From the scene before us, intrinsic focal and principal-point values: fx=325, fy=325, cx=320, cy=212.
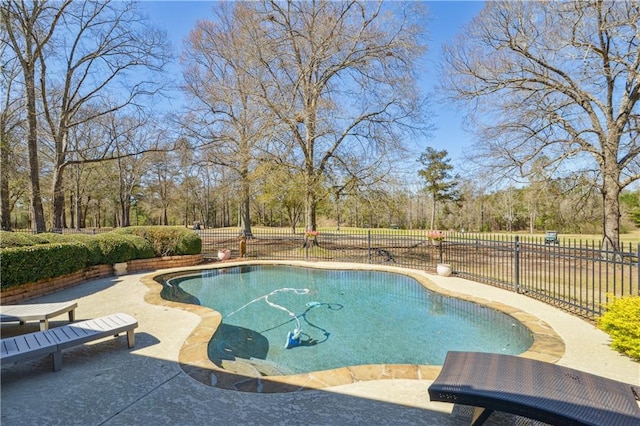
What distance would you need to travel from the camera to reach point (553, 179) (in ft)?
40.2

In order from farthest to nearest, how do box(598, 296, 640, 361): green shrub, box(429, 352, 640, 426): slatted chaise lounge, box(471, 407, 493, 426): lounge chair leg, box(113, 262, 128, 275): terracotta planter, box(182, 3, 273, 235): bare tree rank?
box(182, 3, 273, 235): bare tree < box(113, 262, 128, 275): terracotta planter < box(598, 296, 640, 361): green shrub < box(471, 407, 493, 426): lounge chair leg < box(429, 352, 640, 426): slatted chaise lounge

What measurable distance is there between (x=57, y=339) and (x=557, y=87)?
15.8 metres

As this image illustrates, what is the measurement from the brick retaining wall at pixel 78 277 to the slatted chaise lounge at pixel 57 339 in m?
4.34

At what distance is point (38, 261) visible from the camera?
7.19 metres

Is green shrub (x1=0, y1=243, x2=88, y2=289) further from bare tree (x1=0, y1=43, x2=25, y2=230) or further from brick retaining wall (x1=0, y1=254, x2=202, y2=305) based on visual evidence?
bare tree (x1=0, y1=43, x2=25, y2=230)

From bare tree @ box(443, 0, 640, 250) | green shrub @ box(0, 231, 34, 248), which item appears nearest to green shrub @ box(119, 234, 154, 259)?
green shrub @ box(0, 231, 34, 248)

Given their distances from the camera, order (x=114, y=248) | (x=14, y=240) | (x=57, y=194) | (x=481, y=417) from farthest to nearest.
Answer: (x=57, y=194), (x=114, y=248), (x=14, y=240), (x=481, y=417)

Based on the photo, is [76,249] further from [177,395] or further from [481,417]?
[481,417]

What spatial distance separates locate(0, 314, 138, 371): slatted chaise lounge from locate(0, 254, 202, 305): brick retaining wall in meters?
Answer: 4.34

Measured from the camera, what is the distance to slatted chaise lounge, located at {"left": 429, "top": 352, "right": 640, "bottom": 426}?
6.92 ft

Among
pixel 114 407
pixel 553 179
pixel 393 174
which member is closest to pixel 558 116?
pixel 553 179

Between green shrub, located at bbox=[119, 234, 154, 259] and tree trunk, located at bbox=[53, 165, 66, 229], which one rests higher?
tree trunk, located at bbox=[53, 165, 66, 229]

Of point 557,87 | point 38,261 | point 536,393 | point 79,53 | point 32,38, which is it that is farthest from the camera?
point 79,53

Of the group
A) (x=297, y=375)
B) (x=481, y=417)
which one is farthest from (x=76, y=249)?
(x=481, y=417)
